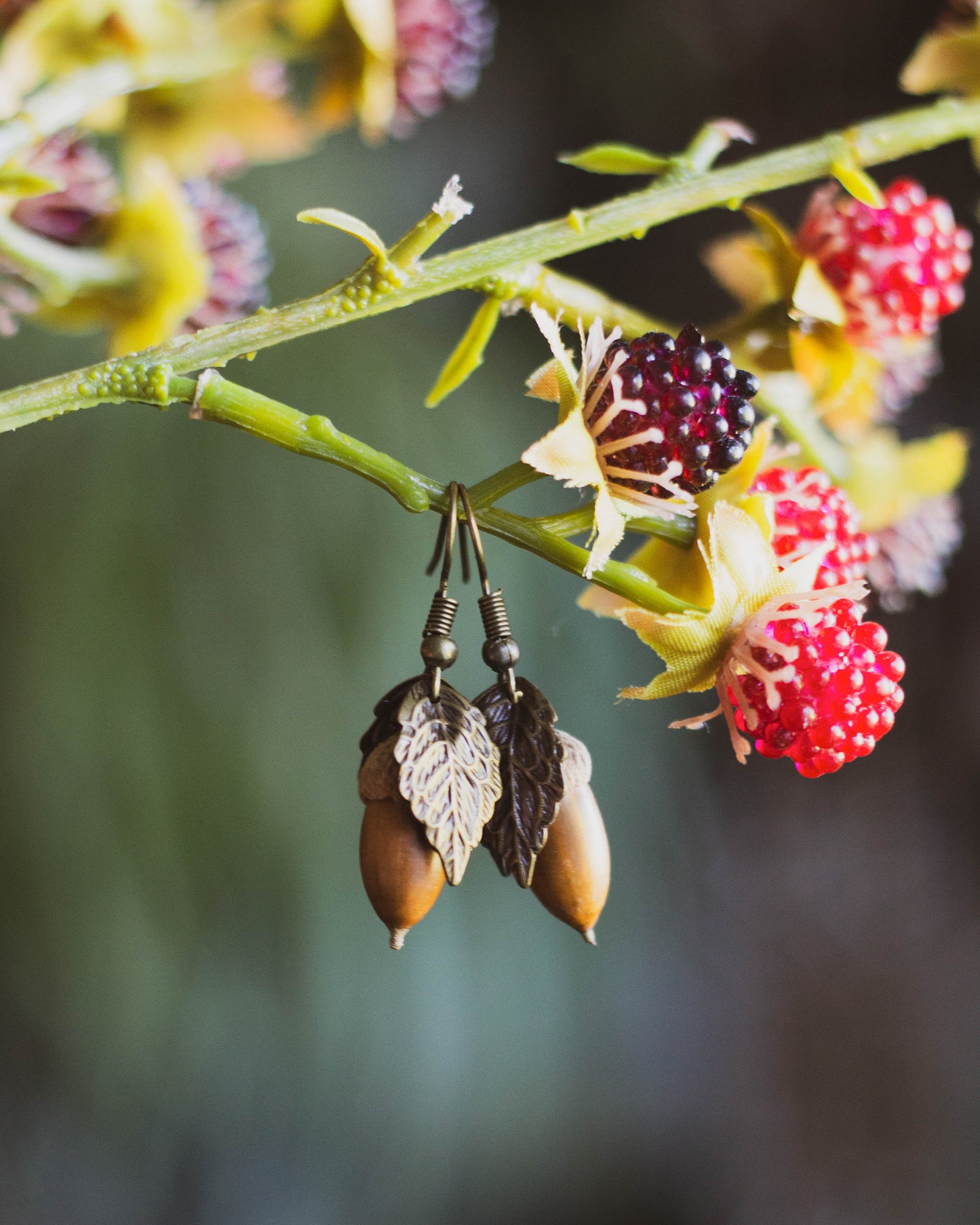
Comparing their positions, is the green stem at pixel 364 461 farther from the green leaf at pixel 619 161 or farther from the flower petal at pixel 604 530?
the green leaf at pixel 619 161

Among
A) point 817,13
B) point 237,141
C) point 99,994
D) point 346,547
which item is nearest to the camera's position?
point 237,141

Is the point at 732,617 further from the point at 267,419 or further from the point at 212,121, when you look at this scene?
the point at 212,121

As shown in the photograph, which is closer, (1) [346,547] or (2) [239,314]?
(2) [239,314]

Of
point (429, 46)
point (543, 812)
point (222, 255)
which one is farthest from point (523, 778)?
point (429, 46)

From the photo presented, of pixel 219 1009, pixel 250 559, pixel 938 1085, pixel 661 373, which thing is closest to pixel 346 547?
pixel 250 559

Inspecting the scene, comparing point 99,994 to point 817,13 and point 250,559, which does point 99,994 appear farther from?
point 817,13
